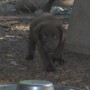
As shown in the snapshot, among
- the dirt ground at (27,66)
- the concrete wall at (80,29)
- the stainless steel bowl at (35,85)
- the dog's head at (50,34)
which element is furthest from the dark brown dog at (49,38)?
the stainless steel bowl at (35,85)

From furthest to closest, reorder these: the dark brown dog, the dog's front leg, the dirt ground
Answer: the dog's front leg < the dark brown dog < the dirt ground

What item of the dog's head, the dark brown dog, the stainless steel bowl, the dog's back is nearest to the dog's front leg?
the dark brown dog

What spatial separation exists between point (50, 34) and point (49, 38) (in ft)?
0.21

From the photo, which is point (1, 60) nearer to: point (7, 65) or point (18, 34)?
point (7, 65)

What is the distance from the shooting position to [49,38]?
5.11m

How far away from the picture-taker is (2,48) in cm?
695

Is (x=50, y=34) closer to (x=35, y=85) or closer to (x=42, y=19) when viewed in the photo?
(x=42, y=19)

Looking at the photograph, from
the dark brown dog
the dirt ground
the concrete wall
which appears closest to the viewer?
the dirt ground

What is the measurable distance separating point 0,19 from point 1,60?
181 inches

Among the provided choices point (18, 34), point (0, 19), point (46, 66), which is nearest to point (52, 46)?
point (46, 66)

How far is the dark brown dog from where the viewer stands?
201 inches

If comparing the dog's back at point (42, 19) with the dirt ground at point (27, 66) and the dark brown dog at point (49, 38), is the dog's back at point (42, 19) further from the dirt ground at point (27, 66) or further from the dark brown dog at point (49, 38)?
the dirt ground at point (27, 66)

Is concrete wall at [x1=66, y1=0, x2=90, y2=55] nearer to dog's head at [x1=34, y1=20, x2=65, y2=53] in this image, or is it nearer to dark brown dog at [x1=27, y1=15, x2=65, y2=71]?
dark brown dog at [x1=27, y1=15, x2=65, y2=71]

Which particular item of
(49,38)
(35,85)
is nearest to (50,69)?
(49,38)
